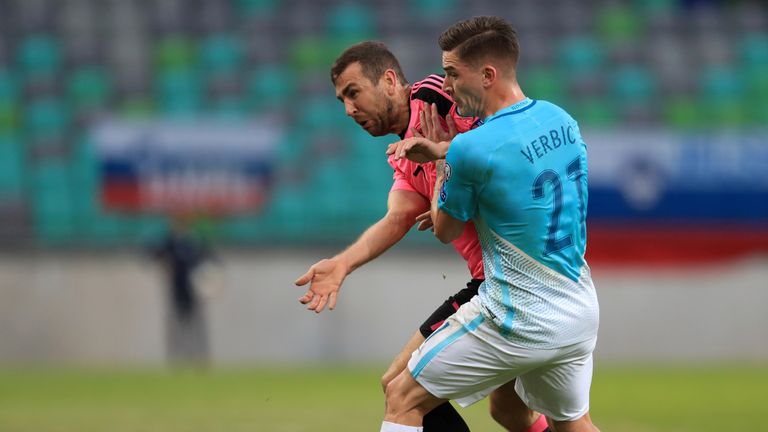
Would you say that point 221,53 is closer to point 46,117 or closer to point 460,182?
point 46,117

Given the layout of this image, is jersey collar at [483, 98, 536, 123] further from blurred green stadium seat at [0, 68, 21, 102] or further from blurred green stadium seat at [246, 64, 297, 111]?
blurred green stadium seat at [0, 68, 21, 102]

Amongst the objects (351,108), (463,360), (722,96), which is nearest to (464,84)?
(351,108)

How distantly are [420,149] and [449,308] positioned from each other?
3.68ft

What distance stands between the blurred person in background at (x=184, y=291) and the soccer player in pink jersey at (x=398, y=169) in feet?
42.1

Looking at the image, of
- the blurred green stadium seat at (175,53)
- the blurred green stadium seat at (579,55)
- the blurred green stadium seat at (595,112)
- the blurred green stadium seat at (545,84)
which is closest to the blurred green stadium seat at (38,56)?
the blurred green stadium seat at (175,53)

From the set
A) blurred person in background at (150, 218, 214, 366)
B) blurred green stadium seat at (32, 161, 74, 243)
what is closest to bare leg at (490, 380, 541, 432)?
blurred person in background at (150, 218, 214, 366)

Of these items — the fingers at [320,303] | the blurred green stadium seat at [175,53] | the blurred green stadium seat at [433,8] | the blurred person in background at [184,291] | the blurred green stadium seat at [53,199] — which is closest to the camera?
the fingers at [320,303]

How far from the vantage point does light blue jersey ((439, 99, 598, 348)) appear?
211 inches

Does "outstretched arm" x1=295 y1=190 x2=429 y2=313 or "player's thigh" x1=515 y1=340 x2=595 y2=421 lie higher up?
"outstretched arm" x1=295 y1=190 x2=429 y2=313

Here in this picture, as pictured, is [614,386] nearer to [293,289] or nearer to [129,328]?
[293,289]

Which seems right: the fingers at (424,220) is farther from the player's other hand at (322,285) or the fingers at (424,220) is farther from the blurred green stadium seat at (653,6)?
the blurred green stadium seat at (653,6)

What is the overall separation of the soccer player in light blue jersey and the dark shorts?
54 cm

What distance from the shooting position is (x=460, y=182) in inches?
212

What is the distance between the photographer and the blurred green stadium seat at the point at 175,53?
69.8ft
